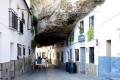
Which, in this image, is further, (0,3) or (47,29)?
(47,29)

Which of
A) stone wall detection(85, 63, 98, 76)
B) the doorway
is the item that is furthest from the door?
stone wall detection(85, 63, 98, 76)

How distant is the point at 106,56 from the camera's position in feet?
64.0

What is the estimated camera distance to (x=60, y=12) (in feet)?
89.1

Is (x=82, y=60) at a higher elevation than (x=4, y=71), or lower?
higher

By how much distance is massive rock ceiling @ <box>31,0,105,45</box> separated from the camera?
994 inches

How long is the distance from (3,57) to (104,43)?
7958mm

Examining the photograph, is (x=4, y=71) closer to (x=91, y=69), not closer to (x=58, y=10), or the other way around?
(x=91, y=69)

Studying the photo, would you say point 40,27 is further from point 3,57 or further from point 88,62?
point 3,57

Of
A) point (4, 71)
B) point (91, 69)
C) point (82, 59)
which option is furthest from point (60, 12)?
point (4, 71)

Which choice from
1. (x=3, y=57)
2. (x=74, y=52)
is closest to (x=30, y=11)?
(x=74, y=52)

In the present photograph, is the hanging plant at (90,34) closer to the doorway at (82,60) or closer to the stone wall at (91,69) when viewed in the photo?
the stone wall at (91,69)

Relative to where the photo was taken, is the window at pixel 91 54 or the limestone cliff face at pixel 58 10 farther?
the limestone cliff face at pixel 58 10

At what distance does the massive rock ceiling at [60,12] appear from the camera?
25241 millimetres

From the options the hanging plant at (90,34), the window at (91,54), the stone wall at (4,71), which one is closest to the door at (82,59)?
the window at (91,54)
